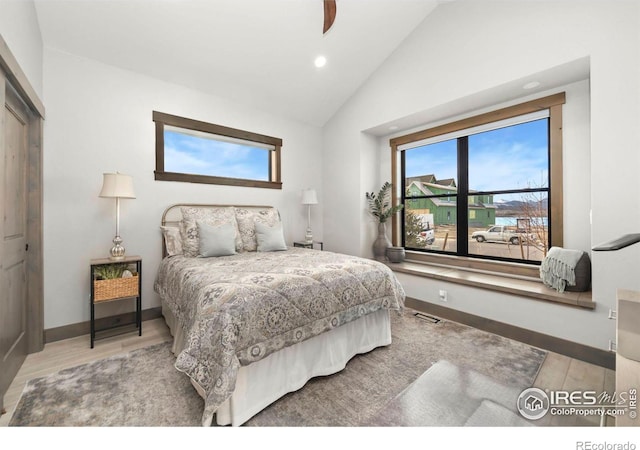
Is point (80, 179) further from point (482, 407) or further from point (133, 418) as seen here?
point (482, 407)

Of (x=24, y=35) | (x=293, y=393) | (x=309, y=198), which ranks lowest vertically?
(x=293, y=393)

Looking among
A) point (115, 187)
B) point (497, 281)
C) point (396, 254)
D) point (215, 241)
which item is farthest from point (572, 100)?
point (115, 187)

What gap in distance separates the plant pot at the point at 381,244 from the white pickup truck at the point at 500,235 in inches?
43.6

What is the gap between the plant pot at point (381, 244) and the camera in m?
3.99

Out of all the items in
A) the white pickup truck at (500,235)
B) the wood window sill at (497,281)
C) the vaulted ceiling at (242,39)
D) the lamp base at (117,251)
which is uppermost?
the vaulted ceiling at (242,39)

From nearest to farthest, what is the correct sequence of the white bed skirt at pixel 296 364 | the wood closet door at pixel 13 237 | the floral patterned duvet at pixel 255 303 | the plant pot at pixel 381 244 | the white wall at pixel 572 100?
the floral patterned duvet at pixel 255 303 < the white bed skirt at pixel 296 364 < the wood closet door at pixel 13 237 < the white wall at pixel 572 100 < the plant pot at pixel 381 244

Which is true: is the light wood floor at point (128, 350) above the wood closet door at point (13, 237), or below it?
below

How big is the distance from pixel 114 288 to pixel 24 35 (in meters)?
2.03

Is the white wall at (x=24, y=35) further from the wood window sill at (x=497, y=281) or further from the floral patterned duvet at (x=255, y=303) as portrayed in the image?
the wood window sill at (x=497, y=281)

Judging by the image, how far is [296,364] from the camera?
72.4 inches

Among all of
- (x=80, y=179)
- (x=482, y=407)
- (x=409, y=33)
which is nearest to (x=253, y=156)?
(x=80, y=179)

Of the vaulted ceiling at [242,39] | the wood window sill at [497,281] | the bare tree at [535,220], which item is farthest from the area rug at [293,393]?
the vaulted ceiling at [242,39]

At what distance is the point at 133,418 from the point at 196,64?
3.25 metres

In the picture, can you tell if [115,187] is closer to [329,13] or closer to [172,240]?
[172,240]
